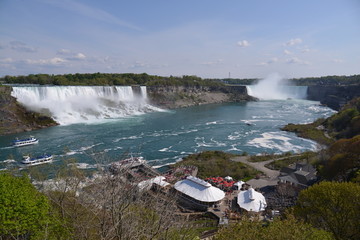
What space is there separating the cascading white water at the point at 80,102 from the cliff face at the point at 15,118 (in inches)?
64.8

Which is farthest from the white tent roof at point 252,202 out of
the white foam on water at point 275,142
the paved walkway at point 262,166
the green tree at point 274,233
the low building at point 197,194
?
the white foam on water at point 275,142

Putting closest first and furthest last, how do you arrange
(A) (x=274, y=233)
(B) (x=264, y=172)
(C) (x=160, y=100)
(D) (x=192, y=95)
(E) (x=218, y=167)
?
(A) (x=274, y=233)
(B) (x=264, y=172)
(E) (x=218, y=167)
(C) (x=160, y=100)
(D) (x=192, y=95)

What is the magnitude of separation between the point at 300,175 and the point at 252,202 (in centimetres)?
562

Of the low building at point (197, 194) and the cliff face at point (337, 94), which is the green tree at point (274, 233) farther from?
the cliff face at point (337, 94)

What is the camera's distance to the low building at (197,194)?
14.8 meters

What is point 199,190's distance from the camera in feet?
50.4

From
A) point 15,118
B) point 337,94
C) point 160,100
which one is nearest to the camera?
Answer: point 15,118

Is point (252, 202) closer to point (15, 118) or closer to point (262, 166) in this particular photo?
point (262, 166)

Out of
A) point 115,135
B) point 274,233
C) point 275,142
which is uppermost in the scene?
point 274,233

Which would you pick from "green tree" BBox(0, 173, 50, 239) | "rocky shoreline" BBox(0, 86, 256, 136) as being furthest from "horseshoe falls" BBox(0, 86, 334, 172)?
"green tree" BBox(0, 173, 50, 239)

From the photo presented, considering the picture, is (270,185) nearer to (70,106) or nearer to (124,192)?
(124,192)

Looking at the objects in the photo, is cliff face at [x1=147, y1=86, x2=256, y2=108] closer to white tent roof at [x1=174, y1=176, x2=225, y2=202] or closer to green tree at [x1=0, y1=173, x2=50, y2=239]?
white tent roof at [x1=174, y1=176, x2=225, y2=202]

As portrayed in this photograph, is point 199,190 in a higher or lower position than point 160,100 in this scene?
lower

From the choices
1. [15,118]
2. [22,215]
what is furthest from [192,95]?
[22,215]
